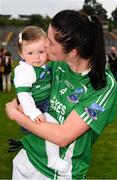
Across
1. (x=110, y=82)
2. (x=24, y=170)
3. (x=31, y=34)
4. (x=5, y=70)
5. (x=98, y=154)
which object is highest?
(x=31, y=34)

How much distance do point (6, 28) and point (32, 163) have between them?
81846mm

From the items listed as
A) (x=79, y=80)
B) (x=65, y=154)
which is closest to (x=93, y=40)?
(x=79, y=80)

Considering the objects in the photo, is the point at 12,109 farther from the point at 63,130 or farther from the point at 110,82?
the point at 110,82

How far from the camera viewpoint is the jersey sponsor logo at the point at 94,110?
292cm

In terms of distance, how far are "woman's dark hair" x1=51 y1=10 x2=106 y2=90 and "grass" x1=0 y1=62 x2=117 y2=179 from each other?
13.6 ft

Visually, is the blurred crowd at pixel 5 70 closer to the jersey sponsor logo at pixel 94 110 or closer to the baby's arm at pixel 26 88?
the baby's arm at pixel 26 88

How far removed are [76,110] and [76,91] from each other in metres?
0.12

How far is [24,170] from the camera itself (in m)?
3.21

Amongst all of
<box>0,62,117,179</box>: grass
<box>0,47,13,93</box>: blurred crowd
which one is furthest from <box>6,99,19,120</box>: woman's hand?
<box>0,47,13,93</box>: blurred crowd

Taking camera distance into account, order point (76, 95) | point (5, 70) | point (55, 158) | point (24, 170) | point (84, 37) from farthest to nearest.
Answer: point (5, 70)
point (24, 170)
point (55, 158)
point (76, 95)
point (84, 37)

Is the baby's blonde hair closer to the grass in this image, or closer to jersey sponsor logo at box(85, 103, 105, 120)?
jersey sponsor logo at box(85, 103, 105, 120)

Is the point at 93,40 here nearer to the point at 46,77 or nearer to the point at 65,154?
the point at 46,77

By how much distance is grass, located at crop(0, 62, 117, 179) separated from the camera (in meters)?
7.10

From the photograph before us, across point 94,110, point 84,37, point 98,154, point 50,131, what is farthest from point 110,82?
point 98,154
